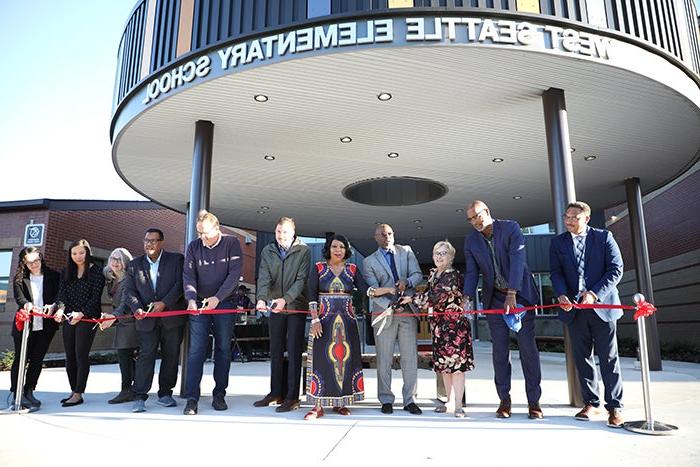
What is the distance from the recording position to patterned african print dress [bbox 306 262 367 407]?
4535 mm

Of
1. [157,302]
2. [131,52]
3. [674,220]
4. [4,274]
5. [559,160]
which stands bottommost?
[157,302]

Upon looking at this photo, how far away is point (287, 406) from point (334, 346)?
80cm

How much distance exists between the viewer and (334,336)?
182 inches

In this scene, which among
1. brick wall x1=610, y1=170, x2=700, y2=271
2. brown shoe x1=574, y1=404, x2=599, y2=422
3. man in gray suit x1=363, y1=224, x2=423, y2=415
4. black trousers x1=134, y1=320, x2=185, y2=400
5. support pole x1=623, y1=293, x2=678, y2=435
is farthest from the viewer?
brick wall x1=610, y1=170, x2=700, y2=271

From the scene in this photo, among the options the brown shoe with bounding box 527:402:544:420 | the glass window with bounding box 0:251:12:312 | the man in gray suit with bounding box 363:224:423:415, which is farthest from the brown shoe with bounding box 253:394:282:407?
the glass window with bounding box 0:251:12:312

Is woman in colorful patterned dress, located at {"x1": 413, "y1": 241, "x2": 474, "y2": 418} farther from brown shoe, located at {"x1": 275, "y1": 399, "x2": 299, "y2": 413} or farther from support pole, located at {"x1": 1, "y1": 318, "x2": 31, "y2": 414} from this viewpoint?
support pole, located at {"x1": 1, "y1": 318, "x2": 31, "y2": 414}

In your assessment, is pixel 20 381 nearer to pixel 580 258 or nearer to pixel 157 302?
pixel 157 302

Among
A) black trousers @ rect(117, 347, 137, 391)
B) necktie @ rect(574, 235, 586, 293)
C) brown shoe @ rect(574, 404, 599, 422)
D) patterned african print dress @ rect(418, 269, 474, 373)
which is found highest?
necktie @ rect(574, 235, 586, 293)

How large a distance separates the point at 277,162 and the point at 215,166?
119cm

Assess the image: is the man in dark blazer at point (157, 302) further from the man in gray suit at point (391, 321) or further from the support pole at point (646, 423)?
the support pole at point (646, 423)

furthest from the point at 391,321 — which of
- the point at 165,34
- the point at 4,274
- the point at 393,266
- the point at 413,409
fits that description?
the point at 4,274

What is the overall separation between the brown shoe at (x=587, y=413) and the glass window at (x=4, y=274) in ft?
45.3

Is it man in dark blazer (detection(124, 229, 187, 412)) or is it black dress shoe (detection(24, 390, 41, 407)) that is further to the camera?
man in dark blazer (detection(124, 229, 187, 412))

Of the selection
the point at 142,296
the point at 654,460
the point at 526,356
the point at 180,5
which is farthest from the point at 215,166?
the point at 654,460
